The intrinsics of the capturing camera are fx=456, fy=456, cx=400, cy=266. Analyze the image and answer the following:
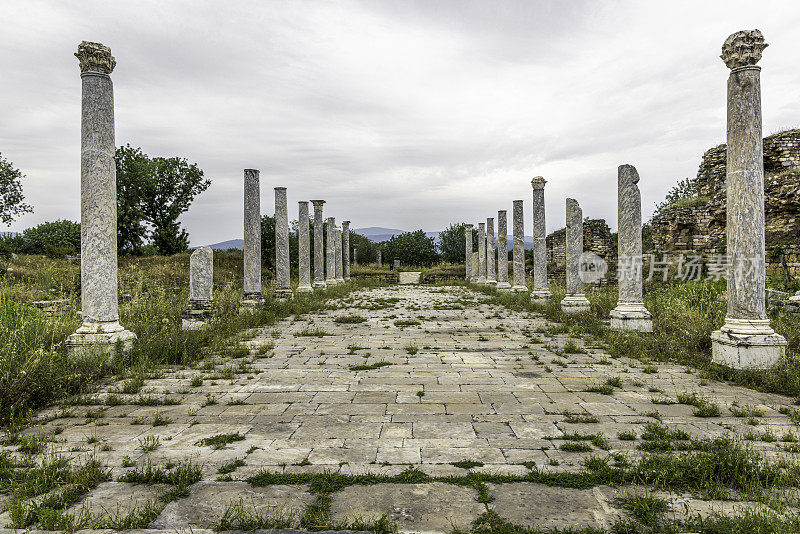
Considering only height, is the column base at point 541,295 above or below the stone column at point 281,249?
below

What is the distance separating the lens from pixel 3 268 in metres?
19.3

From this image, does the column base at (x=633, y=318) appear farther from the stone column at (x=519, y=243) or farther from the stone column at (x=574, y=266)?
the stone column at (x=519, y=243)

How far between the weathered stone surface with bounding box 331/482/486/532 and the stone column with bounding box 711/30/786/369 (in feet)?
18.3

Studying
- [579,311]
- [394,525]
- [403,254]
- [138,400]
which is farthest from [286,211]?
[403,254]

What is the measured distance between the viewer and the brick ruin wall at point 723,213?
1358cm

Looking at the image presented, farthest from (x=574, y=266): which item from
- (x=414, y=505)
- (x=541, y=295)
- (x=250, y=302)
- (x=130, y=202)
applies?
(x=130, y=202)

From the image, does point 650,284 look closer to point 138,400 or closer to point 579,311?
point 579,311

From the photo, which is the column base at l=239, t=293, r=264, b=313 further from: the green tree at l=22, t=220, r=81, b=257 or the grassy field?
the green tree at l=22, t=220, r=81, b=257

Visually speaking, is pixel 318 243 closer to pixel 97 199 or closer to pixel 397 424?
pixel 97 199

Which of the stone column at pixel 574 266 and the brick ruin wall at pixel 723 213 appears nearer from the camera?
the stone column at pixel 574 266

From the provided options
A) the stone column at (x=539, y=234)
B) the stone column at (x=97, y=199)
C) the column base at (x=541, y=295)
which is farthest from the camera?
the stone column at (x=539, y=234)

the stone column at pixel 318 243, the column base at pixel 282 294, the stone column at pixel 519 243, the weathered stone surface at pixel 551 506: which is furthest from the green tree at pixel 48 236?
the weathered stone surface at pixel 551 506

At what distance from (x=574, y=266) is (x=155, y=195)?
3422 cm

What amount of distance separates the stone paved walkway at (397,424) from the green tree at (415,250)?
42.0 m
